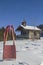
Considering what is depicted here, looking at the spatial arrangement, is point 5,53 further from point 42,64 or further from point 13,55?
point 42,64

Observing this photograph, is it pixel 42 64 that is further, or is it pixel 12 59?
pixel 12 59

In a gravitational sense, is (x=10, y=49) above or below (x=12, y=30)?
below

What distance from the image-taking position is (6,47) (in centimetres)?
589

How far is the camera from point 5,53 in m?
5.83

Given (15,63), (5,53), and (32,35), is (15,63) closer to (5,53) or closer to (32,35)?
(5,53)

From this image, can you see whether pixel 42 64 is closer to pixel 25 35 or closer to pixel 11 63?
pixel 11 63

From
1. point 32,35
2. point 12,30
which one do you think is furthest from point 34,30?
point 12,30

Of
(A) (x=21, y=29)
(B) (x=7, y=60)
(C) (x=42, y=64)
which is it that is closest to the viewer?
(C) (x=42, y=64)

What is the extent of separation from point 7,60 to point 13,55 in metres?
0.32

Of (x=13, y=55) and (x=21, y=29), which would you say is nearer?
(x=13, y=55)


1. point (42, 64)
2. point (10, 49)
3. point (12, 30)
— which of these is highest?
point (12, 30)

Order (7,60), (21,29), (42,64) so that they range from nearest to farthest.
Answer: (42,64)
(7,60)
(21,29)

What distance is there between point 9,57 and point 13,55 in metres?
0.16

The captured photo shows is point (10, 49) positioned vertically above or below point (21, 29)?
below
